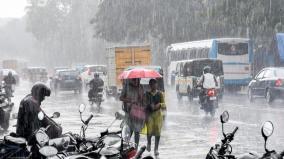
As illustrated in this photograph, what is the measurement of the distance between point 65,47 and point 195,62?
93936 millimetres

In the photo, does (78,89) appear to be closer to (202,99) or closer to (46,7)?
(202,99)

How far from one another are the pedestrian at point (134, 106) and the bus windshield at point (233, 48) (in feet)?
87.3

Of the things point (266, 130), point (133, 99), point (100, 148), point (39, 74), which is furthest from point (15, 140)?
point (39, 74)

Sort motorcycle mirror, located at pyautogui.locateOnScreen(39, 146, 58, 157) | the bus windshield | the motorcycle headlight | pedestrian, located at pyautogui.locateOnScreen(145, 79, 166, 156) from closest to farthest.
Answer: motorcycle mirror, located at pyautogui.locateOnScreen(39, 146, 58, 157) → the motorcycle headlight → pedestrian, located at pyautogui.locateOnScreen(145, 79, 166, 156) → the bus windshield

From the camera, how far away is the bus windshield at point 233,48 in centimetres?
3912

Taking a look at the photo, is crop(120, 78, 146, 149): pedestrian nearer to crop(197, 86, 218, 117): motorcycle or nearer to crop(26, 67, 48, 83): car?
crop(197, 86, 218, 117): motorcycle

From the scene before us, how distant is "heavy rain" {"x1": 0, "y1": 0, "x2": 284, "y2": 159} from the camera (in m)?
7.05

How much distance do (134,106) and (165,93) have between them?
28.2m

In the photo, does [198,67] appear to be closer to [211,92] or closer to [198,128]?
[211,92]

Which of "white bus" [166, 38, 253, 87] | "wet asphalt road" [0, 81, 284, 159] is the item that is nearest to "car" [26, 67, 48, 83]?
"white bus" [166, 38, 253, 87]

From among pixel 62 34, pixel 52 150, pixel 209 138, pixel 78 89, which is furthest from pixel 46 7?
pixel 52 150

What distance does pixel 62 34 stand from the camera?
396ft

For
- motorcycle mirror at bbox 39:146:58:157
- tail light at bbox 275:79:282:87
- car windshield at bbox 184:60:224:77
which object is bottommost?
motorcycle mirror at bbox 39:146:58:157

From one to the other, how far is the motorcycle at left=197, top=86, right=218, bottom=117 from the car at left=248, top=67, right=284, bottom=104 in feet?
19.3
